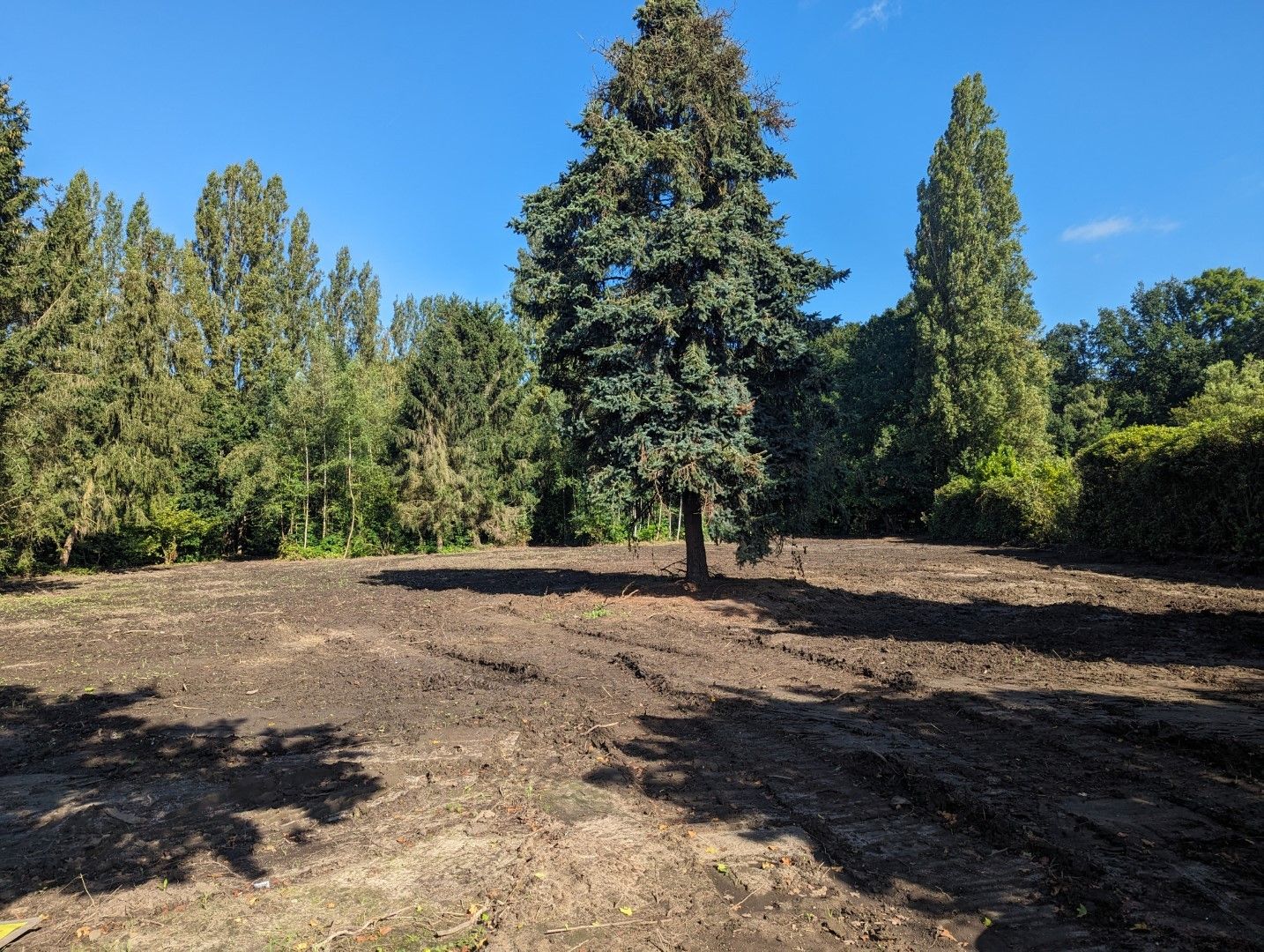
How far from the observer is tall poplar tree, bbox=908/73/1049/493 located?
110 feet

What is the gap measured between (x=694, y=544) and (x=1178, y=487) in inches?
506

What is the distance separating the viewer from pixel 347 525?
33875 millimetres

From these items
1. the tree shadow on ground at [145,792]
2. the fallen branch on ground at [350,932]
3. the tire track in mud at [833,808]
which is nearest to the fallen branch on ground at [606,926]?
the fallen branch on ground at [350,932]

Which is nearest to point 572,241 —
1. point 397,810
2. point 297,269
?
point 397,810

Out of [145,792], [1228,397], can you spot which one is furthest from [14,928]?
[1228,397]

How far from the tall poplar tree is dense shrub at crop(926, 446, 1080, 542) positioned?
7.53 feet

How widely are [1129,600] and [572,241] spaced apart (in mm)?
12648

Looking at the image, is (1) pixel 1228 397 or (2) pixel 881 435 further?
(2) pixel 881 435

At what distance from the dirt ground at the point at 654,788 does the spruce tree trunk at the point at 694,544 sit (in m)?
3.66

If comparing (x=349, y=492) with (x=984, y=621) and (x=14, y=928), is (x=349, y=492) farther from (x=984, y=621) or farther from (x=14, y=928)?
(x=14, y=928)

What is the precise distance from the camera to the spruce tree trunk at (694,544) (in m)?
14.3

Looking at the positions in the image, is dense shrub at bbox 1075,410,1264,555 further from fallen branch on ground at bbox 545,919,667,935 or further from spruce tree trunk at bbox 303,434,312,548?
spruce tree trunk at bbox 303,434,312,548

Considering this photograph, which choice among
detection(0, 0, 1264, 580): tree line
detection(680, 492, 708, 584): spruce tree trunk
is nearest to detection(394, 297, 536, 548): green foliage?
detection(0, 0, 1264, 580): tree line

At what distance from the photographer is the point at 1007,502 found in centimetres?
2853
